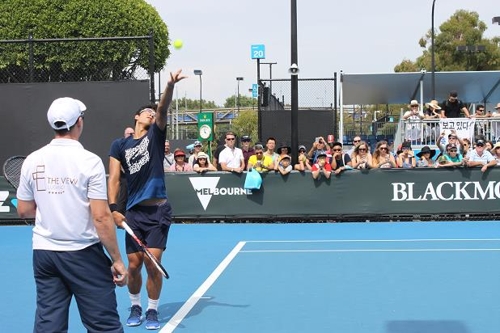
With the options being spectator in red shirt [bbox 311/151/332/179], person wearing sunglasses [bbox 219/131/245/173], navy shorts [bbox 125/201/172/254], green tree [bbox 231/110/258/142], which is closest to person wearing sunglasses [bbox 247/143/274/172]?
person wearing sunglasses [bbox 219/131/245/173]

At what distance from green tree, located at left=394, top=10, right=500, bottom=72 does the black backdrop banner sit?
→ 2897 centimetres

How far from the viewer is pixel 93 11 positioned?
35062 millimetres

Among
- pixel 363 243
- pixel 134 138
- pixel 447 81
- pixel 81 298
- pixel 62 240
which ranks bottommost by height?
pixel 363 243

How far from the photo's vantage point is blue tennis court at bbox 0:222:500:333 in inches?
254

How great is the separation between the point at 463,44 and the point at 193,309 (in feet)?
125

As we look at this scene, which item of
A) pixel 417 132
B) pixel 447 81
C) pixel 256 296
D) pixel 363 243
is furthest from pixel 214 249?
pixel 447 81

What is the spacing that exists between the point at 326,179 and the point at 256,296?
7223 mm

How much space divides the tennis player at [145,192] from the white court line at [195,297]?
16 cm

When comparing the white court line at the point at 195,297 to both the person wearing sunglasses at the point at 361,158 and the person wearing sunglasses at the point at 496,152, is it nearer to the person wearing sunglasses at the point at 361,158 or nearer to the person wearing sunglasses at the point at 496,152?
the person wearing sunglasses at the point at 361,158

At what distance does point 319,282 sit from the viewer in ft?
27.1

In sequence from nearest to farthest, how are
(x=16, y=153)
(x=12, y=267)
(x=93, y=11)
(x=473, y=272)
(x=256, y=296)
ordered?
(x=256, y=296) < (x=473, y=272) < (x=12, y=267) < (x=16, y=153) < (x=93, y=11)

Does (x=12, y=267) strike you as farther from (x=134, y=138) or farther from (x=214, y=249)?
(x=134, y=138)

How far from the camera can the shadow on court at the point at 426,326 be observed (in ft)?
19.9

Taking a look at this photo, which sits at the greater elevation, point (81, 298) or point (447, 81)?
point (447, 81)
